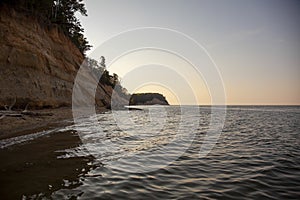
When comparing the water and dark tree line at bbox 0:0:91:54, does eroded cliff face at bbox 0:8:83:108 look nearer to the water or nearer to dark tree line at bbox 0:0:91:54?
dark tree line at bbox 0:0:91:54

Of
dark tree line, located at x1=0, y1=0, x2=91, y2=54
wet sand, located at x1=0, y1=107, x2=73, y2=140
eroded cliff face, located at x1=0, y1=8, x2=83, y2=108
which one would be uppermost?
dark tree line, located at x1=0, y1=0, x2=91, y2=54

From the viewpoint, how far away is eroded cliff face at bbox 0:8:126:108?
19656 millimetres

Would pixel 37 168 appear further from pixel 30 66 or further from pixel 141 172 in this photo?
pixel 30 66

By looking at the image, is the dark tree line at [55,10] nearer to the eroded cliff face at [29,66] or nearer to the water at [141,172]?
the eroded cliff face at [29,66]

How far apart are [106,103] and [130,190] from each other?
1858 inches

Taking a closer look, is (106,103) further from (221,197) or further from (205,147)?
(221,197)

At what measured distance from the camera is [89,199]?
4.57 meters

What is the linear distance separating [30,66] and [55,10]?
15.5 meters

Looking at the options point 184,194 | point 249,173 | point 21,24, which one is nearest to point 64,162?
point 184,194

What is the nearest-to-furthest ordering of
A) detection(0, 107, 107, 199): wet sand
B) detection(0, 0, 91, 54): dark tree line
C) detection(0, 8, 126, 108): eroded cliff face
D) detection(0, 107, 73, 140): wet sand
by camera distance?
detection(0, 107, 107, 199): wet sand
detection(0, 107, 73, 140): wet sand
detection(0, 8, 126, 108): eroded cliff face
detection(0, 0, 91, 54): dark tree line

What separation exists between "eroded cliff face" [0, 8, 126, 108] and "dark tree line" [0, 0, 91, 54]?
104cm

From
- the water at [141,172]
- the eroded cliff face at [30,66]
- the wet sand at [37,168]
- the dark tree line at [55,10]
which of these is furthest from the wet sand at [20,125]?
the dark tree line at [55,10]

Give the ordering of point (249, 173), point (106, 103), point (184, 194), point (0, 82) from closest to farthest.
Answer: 1. point (184, 194)
2. point (249, 173)
3. point (0, 82)
4. point (106, 103)

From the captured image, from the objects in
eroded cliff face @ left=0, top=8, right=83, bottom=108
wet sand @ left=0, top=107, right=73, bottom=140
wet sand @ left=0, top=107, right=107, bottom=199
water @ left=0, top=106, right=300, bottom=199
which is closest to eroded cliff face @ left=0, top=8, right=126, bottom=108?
eroded cliff face @ left=0, top=8, right=83, bottom=108
